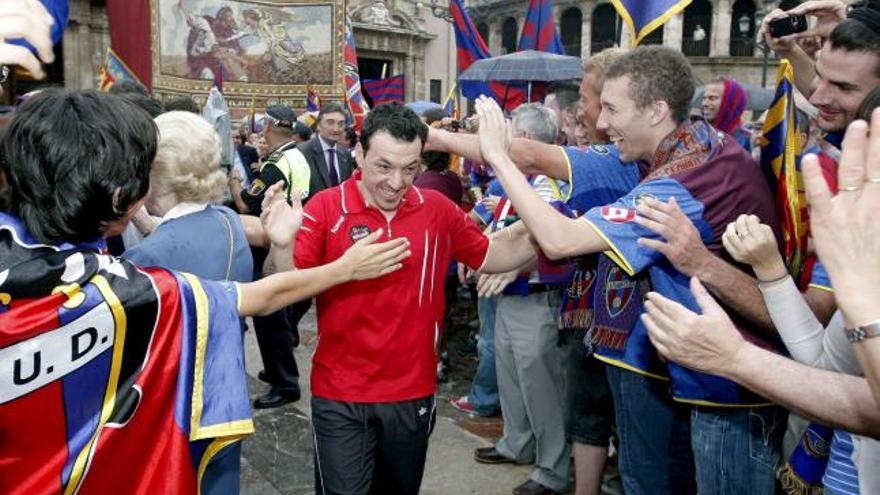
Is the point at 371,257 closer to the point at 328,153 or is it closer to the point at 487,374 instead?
the point at 487,374

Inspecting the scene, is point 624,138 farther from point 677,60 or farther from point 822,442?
point 822,442

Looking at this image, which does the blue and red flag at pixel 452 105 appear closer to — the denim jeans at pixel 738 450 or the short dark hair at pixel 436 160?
the short dark hair at pixel 436 160

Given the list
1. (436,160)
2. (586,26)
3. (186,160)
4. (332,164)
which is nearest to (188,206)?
(186,160)

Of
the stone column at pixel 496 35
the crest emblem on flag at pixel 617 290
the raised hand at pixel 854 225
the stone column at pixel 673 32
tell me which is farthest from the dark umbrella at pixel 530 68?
the stone column at pixel 496 35

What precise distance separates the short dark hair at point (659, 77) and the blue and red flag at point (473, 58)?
7.16 meters

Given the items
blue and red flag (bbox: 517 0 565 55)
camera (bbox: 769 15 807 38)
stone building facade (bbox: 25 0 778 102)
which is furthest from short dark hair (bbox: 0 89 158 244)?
stone building facade (bbox: 25 0 778 102)

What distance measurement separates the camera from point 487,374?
525 cm

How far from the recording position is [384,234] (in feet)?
9.22

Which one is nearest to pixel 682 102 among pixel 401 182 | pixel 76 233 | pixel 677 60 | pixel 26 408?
pixel 677 60

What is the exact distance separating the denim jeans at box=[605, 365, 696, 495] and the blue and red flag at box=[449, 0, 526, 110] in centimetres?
732

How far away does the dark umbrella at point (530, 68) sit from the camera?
897cm

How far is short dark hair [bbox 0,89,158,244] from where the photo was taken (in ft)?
5.14

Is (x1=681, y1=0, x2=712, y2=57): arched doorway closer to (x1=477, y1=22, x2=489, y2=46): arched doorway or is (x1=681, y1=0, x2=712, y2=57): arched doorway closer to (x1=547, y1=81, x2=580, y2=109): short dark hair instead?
(x1=477, y1=22, x2=489, y2=46): arched doorway

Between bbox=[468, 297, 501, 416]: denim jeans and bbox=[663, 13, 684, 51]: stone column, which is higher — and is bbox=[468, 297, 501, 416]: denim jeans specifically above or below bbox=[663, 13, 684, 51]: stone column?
below
